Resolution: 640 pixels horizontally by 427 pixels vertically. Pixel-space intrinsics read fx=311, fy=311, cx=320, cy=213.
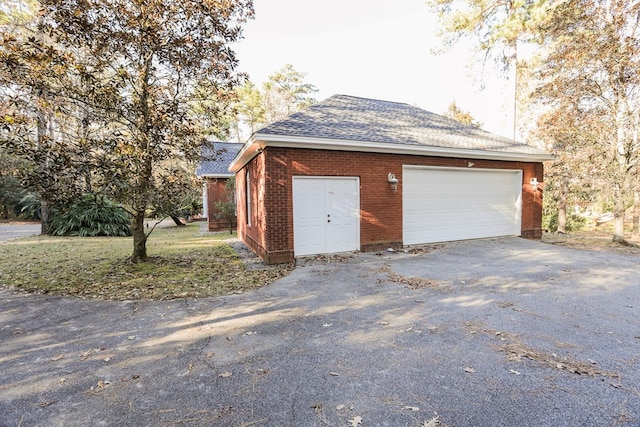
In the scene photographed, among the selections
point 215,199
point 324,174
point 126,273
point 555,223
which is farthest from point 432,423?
point 555,223

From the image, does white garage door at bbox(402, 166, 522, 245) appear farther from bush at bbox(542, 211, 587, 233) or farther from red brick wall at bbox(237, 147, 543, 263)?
bush at bbox(542, 211, 587, 233)

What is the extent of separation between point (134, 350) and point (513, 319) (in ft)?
15.0

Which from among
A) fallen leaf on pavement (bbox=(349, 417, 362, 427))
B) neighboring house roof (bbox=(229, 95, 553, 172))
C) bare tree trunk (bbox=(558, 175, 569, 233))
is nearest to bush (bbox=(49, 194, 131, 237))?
neighboring house roof (bbox=(229, 95, 553, 172))

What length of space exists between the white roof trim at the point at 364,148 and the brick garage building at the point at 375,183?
0.10ft

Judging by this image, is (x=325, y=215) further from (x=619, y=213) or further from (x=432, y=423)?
(x=619, y=213)

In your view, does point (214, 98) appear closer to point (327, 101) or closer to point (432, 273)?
point (327, 101)

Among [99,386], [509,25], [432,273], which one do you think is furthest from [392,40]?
[99,386]

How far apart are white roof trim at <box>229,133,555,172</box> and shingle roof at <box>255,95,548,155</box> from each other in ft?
0.33

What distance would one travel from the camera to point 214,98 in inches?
297

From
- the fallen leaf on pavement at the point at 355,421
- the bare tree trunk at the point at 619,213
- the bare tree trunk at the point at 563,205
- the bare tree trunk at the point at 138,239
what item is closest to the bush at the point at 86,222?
the bare tree trunk at the point at 138,239

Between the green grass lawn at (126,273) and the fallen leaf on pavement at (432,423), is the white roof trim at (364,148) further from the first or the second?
the fallen leaf on pavement at (432,423)

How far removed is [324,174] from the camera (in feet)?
26.2

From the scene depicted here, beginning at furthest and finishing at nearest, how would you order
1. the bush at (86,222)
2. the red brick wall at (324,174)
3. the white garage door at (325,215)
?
1. the bush at (86,222)
2. the white garage door at (325,215)
3. the red brick wall at (324,174)

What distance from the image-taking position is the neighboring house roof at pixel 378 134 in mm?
7539
